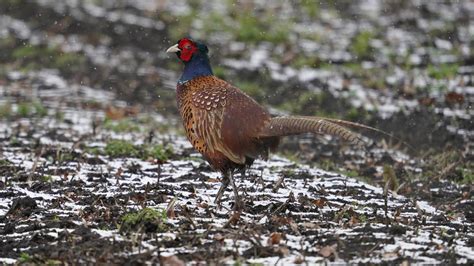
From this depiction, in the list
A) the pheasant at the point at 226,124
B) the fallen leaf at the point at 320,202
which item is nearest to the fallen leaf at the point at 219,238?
the pheasant at the point at 226,124

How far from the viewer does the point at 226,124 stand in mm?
6609

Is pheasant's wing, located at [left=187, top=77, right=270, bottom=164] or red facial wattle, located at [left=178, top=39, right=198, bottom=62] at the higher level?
red facial wattle, located at [left=178, top=39, right=198, bottom=62]

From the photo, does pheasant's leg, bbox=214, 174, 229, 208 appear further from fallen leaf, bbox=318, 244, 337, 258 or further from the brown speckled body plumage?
fallen leaf, bbox=318, 244, 337, 258

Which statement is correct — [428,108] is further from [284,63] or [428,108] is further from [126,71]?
[126,71]

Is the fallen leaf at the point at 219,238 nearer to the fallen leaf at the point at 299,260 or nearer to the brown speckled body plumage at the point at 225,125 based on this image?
the fallen leaf at the point at 299,260

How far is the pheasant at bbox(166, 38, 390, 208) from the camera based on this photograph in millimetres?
6488

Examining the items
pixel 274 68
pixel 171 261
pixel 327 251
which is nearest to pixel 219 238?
pixel 171 261

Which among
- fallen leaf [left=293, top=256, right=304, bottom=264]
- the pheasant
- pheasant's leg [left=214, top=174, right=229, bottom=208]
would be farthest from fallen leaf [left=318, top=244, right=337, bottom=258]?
pheasant's leg [left=214, top=174, right=229, bottom=208]

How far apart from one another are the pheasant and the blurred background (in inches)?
97.8

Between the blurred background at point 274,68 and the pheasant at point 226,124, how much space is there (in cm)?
248

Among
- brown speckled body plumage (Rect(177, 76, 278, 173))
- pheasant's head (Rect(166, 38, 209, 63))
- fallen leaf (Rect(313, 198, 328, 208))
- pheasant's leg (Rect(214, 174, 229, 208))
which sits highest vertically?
pheasant's head (Rect(166, 38, 209, 63))

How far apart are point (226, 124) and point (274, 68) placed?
23.7 feet

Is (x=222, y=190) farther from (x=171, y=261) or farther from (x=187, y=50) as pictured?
(x=171, y=261)

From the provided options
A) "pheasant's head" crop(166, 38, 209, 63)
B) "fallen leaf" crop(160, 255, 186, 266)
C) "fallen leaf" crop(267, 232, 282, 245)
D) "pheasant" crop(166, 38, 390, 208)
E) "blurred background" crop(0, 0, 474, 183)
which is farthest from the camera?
"blurred background" crop(0, 0, 474, 183)
